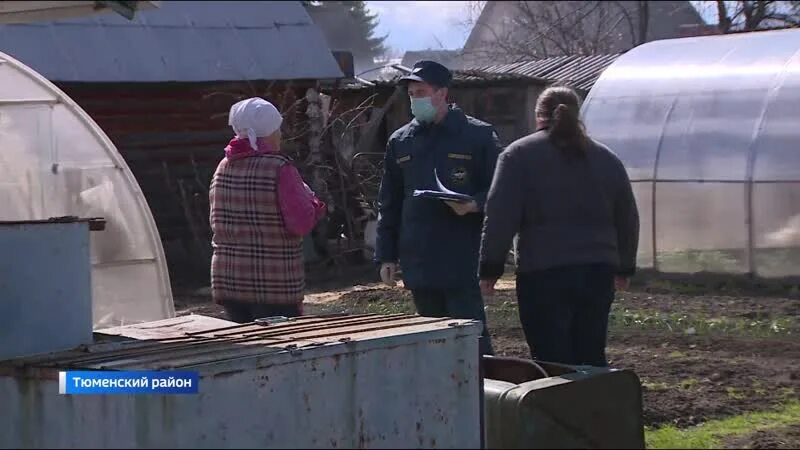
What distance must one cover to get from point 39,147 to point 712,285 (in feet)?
21.5

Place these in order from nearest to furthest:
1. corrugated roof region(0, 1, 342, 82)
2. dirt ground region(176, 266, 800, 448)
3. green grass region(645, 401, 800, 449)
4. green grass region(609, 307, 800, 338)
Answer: green grass region(645, 401, 800, 449), dirt ground region(176, 266, 800, 448), green grass region(609, 307, 800, 338), corrugated roof region(0, 1, 342, 82)

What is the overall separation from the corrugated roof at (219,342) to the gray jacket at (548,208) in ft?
2.02

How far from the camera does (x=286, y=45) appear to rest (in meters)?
16.1

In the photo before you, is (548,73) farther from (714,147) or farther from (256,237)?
(256,237)

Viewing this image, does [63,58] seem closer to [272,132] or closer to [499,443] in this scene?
[272,132]

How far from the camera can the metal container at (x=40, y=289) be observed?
434cm

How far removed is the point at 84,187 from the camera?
7.34 meters

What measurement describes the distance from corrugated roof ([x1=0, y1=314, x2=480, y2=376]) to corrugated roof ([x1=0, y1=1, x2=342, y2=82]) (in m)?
10.2

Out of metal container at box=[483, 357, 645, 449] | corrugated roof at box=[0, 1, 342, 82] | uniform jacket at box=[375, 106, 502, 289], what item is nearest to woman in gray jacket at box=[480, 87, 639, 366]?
uniform jacket at box=[375, 106, 502, 289]

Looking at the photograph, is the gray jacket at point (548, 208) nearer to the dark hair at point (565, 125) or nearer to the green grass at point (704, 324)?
the dark hair at point (565, 125)

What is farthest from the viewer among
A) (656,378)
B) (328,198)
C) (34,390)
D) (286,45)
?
(286,45)

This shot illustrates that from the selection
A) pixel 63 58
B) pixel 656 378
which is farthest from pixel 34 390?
pixel 63 58

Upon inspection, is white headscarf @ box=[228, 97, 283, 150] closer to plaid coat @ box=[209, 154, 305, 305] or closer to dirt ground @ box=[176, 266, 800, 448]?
plaid coat @ box=[209, 154, 305, 305]

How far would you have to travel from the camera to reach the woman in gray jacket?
512cm
